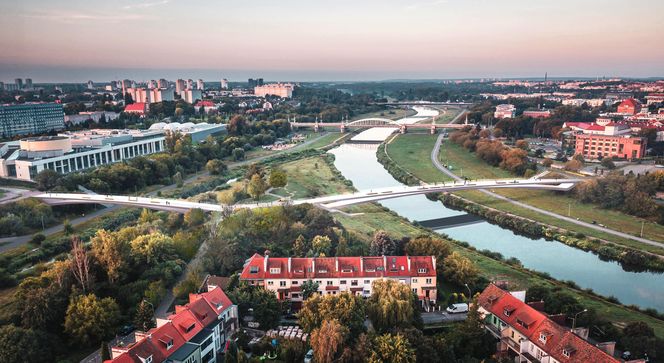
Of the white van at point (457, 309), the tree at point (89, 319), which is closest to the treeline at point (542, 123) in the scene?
the white van at point (457, 309)

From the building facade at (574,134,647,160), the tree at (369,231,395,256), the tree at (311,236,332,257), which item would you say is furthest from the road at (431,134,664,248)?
the tree at (311,236,332,257)

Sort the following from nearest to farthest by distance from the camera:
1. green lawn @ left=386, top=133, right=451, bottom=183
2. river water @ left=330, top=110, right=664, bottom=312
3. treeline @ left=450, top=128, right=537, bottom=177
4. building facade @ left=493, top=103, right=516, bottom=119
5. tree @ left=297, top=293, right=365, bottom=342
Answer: tree @ left=297, top=293, right=365, bottom=342
river water @ left=330, top=110, right=664, bottom=312
treeline @ left=450, top=128, right=537, bottom=177
green lawn @ left=386, top=133, right=451, bottom=183
building facade @ left=493, top=103, right=516, bottom=119

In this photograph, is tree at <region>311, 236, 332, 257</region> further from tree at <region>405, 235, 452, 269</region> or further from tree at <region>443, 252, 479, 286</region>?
tree at <region>443, 252, 479, 286</region>

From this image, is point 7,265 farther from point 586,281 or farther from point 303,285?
point 586,281

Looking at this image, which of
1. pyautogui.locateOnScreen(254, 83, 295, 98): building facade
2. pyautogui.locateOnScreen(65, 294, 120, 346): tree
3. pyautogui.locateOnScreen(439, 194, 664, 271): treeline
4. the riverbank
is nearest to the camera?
pyautogui.locateOnScreen(65, 294, 120, 346): tree

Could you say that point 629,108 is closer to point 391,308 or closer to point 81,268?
point 391,308

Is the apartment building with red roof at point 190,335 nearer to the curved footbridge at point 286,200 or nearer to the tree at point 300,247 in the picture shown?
the tree at point 300,247

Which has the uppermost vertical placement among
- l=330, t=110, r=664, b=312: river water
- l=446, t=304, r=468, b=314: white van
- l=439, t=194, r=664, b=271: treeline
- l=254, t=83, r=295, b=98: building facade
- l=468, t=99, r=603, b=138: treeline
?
l=254, t=83, r=295, b=98: building facade
